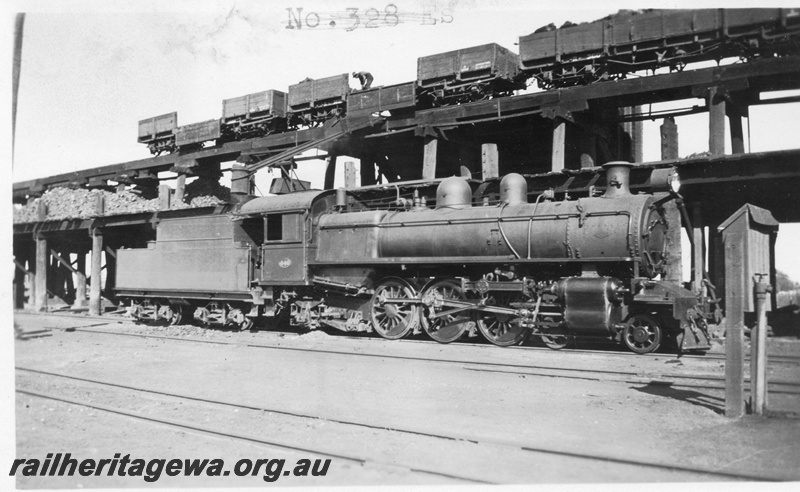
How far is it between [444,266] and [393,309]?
1577 mm

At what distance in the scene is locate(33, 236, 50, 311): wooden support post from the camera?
62.7ft

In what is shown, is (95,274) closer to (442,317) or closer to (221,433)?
(442,317)

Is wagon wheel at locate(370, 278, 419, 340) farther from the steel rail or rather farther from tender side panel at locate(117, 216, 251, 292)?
the steel rail

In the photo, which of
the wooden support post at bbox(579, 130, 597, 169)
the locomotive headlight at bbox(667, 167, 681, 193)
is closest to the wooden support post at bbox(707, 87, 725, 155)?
the locomotive headlight at bbox(667, 167, 681, 193)

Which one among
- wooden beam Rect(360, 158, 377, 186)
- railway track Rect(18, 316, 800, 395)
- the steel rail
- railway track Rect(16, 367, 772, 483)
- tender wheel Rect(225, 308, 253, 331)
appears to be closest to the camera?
railway track Rect(16, 367, 772, 483)

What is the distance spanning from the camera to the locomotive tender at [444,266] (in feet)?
34.0

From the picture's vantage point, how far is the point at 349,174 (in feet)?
54.8

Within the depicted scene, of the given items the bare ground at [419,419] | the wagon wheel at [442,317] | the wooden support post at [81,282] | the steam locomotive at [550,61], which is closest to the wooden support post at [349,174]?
the steam locomotive at [550,61]

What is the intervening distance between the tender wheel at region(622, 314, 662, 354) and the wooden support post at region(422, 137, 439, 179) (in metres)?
6.98

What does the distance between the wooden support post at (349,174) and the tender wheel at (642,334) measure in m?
8.55

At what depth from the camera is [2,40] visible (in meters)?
7.01

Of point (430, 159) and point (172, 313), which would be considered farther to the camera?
point (172, 313)

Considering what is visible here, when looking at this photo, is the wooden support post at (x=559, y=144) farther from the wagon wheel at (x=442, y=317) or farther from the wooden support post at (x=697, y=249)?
the wagon wheel at (x=442, y=317)

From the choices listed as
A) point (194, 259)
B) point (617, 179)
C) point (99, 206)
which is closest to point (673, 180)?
point (617, 179)
